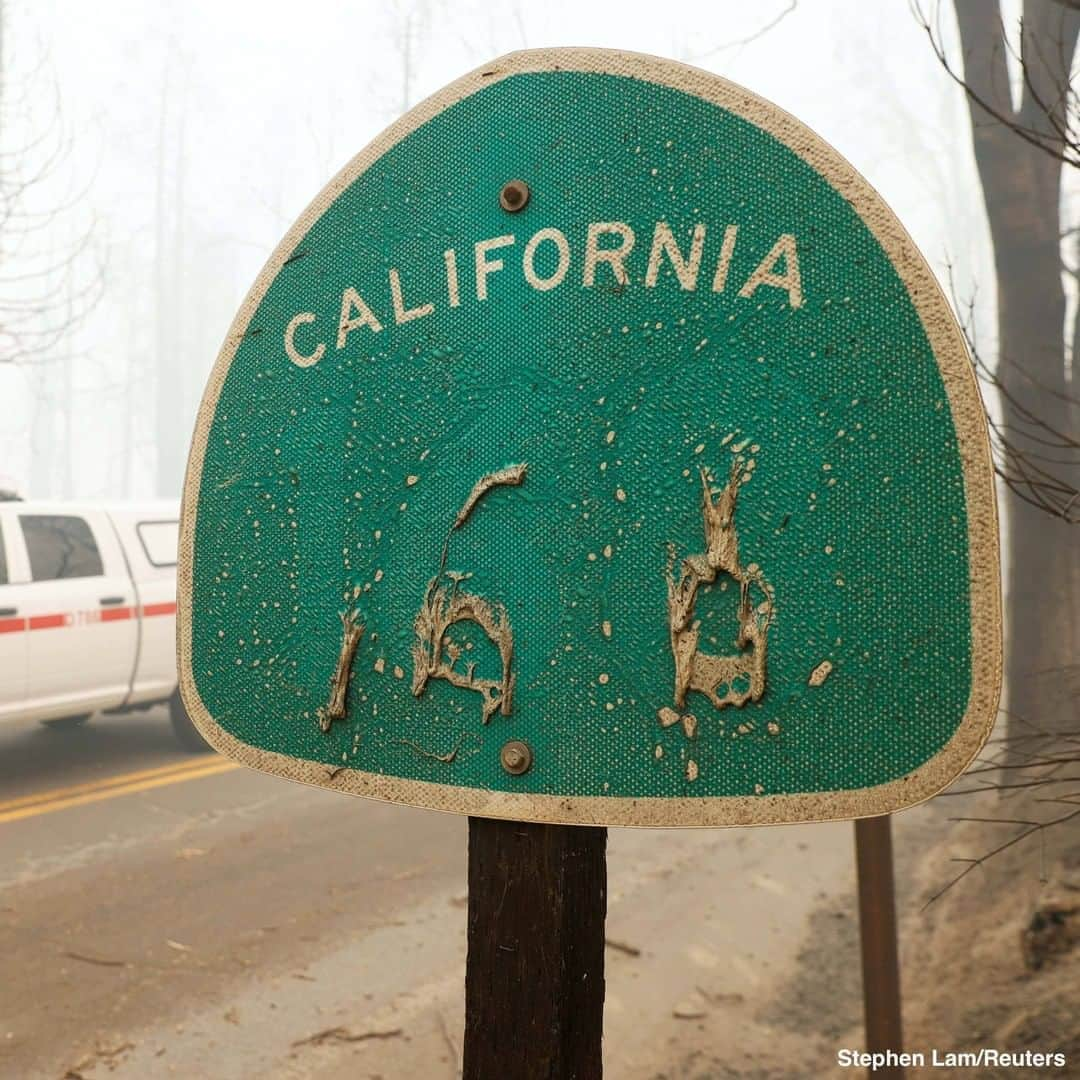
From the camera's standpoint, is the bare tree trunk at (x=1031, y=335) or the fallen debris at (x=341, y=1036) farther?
the bare tree trunk at (x=1031, y=335)

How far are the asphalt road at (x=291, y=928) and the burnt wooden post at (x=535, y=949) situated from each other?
267 cm

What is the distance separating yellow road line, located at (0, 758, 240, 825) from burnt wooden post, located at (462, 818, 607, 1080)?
5.36 m

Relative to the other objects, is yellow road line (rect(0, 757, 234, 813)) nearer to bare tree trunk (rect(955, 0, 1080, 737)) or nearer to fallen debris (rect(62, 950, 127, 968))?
fallen debris (rect(62, 950, 127, 968))

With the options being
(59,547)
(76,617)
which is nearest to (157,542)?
(59,547)

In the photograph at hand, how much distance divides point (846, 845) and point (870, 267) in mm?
5404

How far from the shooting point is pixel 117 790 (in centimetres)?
678

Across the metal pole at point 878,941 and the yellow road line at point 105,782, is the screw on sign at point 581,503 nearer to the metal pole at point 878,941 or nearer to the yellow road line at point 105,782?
the metal pole at point 878,941

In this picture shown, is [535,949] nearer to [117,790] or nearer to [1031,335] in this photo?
[1031,335]

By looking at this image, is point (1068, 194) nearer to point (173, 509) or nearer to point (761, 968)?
point (761, 968)

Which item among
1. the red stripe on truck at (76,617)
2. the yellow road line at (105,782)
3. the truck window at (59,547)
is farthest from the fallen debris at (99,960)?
the truck window at (59,547)

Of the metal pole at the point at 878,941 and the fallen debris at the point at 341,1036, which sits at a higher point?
the metal pole at the point at 878,941

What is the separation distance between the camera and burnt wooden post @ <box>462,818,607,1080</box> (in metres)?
1.21

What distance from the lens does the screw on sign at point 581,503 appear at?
100 cm

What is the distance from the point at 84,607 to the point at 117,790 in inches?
48.5
